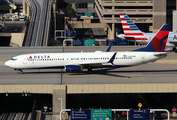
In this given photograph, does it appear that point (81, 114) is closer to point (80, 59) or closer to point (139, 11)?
point (80, 59)

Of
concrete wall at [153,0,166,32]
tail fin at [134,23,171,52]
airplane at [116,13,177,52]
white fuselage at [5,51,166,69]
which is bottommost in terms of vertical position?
white fuselage at [5,51,166,69]

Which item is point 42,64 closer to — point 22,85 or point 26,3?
point 22,85

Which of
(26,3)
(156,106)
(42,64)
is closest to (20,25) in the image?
(26,3)

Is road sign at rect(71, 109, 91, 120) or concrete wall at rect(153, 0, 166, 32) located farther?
concrete wall at rect(153, 0, 166, 32)

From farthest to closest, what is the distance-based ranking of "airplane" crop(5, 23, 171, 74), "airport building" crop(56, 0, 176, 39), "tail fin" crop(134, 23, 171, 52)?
"airport building" crop(56, 0, 176, 39), "tail fin" crop(134, 23, 171, 52), "airplane" crop(5, 23, 171, 74)

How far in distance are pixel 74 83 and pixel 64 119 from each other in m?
6.97

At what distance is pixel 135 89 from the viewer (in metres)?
53.4

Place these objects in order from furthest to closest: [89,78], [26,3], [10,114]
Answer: [26,3] < [89,78] < [10,114]

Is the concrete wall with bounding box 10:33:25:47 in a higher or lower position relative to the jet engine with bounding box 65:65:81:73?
higher

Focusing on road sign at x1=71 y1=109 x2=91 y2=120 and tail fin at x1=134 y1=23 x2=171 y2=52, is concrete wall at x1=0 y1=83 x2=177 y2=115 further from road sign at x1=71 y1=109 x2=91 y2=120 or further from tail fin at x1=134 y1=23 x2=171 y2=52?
road sign at x1=71 y1=109 x2=91 y2=120

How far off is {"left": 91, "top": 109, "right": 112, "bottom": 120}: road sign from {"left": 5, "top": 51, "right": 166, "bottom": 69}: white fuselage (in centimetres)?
2310

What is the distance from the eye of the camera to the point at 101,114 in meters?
37.7

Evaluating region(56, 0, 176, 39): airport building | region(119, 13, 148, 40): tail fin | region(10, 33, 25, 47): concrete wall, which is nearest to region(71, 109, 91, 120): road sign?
region(119, 13, 148, 40): tail fin

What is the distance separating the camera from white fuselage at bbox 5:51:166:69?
2395 inches
